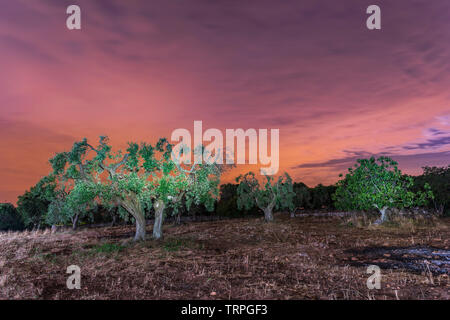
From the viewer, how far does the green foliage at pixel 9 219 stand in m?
65.1

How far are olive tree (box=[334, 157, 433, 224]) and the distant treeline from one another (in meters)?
13.8

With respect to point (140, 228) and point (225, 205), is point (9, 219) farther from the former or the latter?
point (140, 228)

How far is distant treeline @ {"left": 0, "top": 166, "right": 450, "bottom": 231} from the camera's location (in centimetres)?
4172

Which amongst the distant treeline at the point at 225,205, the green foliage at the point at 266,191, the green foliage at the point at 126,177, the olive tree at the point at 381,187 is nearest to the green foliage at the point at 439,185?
the distant treeline at the point at 225,205

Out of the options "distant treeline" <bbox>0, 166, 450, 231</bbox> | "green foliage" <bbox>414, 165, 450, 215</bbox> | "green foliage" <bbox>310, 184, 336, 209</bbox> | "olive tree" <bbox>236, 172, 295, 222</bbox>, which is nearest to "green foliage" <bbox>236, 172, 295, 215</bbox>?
→ "olive tree" <bbox>236, 172, 295, 222</bbox>

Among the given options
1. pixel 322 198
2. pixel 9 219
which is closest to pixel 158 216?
pixel 322 198

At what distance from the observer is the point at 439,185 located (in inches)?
1614

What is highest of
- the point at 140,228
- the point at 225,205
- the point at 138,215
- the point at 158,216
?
the point at 138,215

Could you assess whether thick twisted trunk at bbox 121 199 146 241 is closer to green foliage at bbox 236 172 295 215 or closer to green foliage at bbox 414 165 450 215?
green foliage at bbox 236 172 295 215

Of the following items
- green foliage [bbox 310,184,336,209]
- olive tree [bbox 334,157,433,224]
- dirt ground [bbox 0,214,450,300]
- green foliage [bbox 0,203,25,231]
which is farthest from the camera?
green foliage [bbox 310,184,336,209]

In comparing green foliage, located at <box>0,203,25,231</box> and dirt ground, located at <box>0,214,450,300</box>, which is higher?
dirt ground, located at <box>0,214,450,300</box>

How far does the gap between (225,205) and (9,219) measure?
183 ft

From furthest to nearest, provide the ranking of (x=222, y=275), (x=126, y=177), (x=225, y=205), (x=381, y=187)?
(x=225, y=205) → (x=381, y=187) → (x=126, y=177) → (x=222, y=275)
